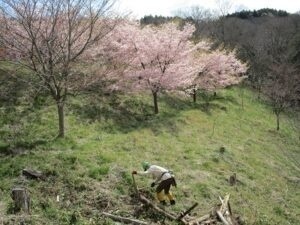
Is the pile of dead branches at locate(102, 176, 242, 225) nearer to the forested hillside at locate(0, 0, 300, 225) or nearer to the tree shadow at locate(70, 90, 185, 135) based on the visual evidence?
the forested hillside at locate(0, 0, 300, 225)

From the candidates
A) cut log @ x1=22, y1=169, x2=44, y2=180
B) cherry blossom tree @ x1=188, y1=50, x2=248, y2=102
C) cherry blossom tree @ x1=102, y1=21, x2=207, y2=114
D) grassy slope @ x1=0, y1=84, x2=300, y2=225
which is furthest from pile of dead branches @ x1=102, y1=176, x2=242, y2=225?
cherry blossom tree @ x1=188, y1=50, x2=248, y2=102

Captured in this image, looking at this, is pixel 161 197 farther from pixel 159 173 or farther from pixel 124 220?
pixel 124 220

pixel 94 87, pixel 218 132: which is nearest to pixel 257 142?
pixel 218 132

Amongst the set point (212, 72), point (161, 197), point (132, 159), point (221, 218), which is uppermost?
point (212, 72)

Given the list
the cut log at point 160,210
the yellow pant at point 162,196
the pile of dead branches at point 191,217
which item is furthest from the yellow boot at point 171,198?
the cut log at point 160,210

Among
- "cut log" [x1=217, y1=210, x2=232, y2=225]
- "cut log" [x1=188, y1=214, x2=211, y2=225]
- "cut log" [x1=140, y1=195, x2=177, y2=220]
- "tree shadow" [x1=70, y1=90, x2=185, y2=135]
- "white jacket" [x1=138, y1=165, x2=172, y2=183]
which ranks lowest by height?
"cut log" [x1=217, y1=210, x2=232, y2=225]

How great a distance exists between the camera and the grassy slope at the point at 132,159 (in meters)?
12.8

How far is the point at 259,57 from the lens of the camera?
2320 inches

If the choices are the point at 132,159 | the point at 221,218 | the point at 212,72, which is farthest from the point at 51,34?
the point at 212,72

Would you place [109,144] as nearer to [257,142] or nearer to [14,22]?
[14,22]

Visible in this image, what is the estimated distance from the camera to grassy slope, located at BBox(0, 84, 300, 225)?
1282cm

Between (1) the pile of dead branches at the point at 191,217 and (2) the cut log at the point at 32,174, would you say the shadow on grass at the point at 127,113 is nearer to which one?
(2) the cut log at the point at 32,174

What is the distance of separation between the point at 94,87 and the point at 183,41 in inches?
307

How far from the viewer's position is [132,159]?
16844 millimetres
